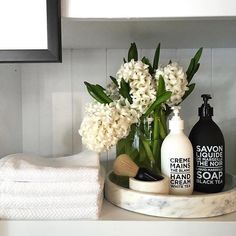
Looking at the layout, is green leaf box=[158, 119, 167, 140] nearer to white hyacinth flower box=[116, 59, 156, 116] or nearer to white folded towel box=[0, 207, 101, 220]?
white hyacinth flower box=[116, 59, 156, 116]

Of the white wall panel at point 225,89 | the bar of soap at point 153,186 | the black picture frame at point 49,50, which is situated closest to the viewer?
the black picture frame at point 49,50

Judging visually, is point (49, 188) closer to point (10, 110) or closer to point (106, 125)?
point (106, 125)

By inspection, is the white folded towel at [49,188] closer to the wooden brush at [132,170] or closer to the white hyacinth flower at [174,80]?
the wooden brush at [132,170]

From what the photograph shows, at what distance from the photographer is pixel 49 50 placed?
1.90 ft

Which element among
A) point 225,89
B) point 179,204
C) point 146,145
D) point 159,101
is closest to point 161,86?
point 159,101

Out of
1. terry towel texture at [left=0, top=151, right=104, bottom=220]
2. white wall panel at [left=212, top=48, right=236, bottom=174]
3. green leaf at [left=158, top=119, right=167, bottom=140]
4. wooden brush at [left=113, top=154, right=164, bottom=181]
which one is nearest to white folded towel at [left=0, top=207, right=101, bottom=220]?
terry towel texture at [left=0, top=151, right=104, bottom=220]

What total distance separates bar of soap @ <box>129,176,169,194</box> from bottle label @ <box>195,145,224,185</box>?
0.27 feet

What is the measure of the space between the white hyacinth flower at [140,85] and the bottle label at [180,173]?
0.42 ft

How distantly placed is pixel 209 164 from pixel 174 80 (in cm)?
19

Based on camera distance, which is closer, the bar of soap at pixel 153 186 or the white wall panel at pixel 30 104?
the bar of soap at pixel 153 186

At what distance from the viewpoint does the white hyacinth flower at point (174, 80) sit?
2.43ft

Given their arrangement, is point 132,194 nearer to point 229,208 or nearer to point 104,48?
point 229,208

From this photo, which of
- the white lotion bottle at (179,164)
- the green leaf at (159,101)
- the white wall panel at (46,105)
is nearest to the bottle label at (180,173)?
the white lotion bottle at (179,164)

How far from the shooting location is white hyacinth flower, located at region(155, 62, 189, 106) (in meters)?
0.74
